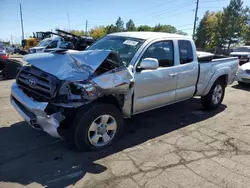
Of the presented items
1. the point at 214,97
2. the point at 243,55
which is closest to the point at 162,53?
the point at 214,97

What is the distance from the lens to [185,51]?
5.09 metres

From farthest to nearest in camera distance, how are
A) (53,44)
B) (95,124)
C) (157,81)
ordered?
1. (53,44)
2. (157,81)
3. (95,124)

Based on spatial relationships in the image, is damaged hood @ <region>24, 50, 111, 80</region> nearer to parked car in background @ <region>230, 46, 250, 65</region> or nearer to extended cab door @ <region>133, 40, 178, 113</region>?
extended cab door @ <region>133, 40, 178, 113</region>

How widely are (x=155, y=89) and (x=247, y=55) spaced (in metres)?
16.4

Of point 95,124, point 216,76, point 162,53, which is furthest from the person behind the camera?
point 216,76

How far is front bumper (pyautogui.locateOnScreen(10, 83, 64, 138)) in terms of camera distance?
326 cm

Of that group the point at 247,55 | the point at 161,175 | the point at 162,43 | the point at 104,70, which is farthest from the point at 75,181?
the point at 247,55

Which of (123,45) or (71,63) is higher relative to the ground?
(123,45)

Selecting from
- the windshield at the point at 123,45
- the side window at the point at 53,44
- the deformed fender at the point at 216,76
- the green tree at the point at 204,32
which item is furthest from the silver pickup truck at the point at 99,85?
the green tree at the point at 204,32

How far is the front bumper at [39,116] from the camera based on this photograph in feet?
10.7

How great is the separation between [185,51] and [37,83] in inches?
124

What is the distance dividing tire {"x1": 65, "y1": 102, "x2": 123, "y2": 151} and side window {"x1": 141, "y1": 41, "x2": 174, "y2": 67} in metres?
1.27

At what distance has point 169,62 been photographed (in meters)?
4.68

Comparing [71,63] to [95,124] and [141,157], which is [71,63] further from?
[141,157]
